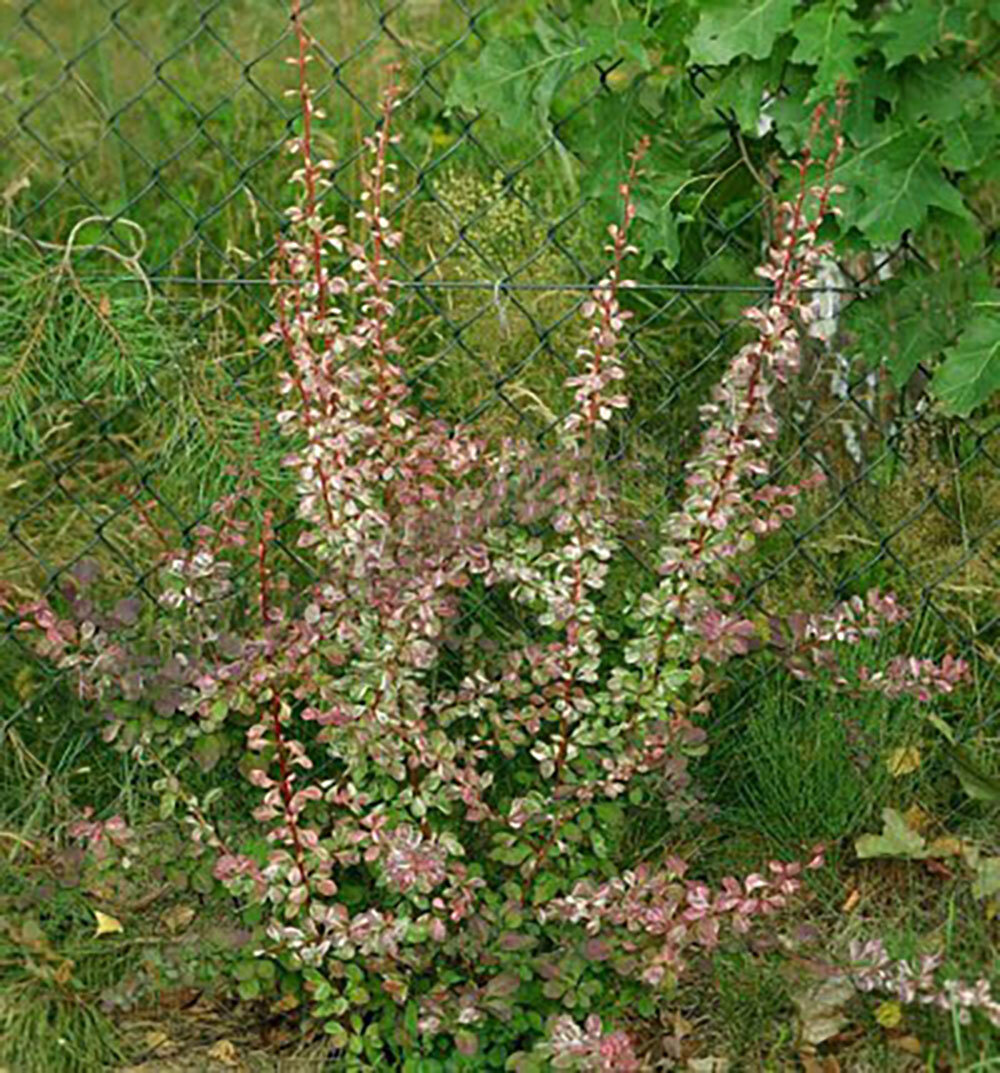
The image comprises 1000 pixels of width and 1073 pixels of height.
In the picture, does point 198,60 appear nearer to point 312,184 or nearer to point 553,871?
point 312,184

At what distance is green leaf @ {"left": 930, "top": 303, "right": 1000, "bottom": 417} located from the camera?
2.69 meters

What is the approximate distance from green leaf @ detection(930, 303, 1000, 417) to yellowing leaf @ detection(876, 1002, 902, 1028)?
2.75 ft

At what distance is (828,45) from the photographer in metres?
2.55

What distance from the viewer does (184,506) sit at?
3115mm

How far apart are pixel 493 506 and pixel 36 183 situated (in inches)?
69.7

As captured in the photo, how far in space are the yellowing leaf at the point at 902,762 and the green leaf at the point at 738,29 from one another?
40.6 inches

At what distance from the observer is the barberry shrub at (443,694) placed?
95.2 inches

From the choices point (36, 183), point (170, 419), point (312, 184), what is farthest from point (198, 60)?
point (312, 184)

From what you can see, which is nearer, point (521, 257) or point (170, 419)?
point (170, 419)

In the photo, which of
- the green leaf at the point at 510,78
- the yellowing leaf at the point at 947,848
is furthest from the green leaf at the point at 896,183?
the yellowing leaf at the point at 947,848

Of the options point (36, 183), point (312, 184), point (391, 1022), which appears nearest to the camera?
point (312, 184)

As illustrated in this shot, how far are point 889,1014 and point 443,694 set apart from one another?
717 mm

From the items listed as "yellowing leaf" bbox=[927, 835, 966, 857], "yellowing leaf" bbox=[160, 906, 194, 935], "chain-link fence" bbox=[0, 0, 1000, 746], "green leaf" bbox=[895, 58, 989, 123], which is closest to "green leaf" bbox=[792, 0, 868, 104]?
"green leaf" bbox=[895, 58, 989, 123]

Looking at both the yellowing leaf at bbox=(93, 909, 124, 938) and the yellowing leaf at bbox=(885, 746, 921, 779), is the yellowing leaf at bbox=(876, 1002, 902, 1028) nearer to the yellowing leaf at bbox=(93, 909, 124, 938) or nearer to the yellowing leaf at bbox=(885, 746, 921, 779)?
the yellowing leaf at bbox=(885, 746, 921, 779)
